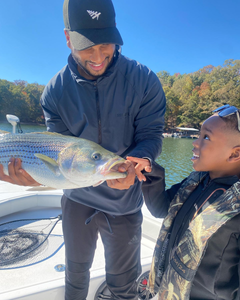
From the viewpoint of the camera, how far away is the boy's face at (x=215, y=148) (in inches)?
58.8

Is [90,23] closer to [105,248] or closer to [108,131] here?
[108,131]

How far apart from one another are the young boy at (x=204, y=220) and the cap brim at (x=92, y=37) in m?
1.01

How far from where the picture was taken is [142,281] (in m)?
2.04

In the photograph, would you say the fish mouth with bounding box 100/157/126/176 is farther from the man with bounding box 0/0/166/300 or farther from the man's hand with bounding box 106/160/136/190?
the man with bounding box 0/0/166/300

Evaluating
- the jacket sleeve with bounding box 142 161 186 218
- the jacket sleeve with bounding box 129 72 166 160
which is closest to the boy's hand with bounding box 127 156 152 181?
the jacket sleeve with bounding box 142 161 186 218

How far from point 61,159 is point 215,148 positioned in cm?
121

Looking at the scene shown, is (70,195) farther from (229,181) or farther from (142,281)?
(229,181)

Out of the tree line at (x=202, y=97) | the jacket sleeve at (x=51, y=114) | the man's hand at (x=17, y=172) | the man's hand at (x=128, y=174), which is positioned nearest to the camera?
the man's hand at (x=128, y=174)

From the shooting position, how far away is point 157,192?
177 cm

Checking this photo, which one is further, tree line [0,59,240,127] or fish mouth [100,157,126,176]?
tree line [0,59,240,127]

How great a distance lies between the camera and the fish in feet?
4.84

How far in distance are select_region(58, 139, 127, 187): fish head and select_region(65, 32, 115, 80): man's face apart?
71 centimetres

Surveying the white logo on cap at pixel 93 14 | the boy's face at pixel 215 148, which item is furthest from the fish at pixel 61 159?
the white logo on cap at pixel 93 14

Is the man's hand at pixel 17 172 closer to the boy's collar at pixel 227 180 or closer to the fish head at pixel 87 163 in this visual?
the fish head at pixel 87 163
